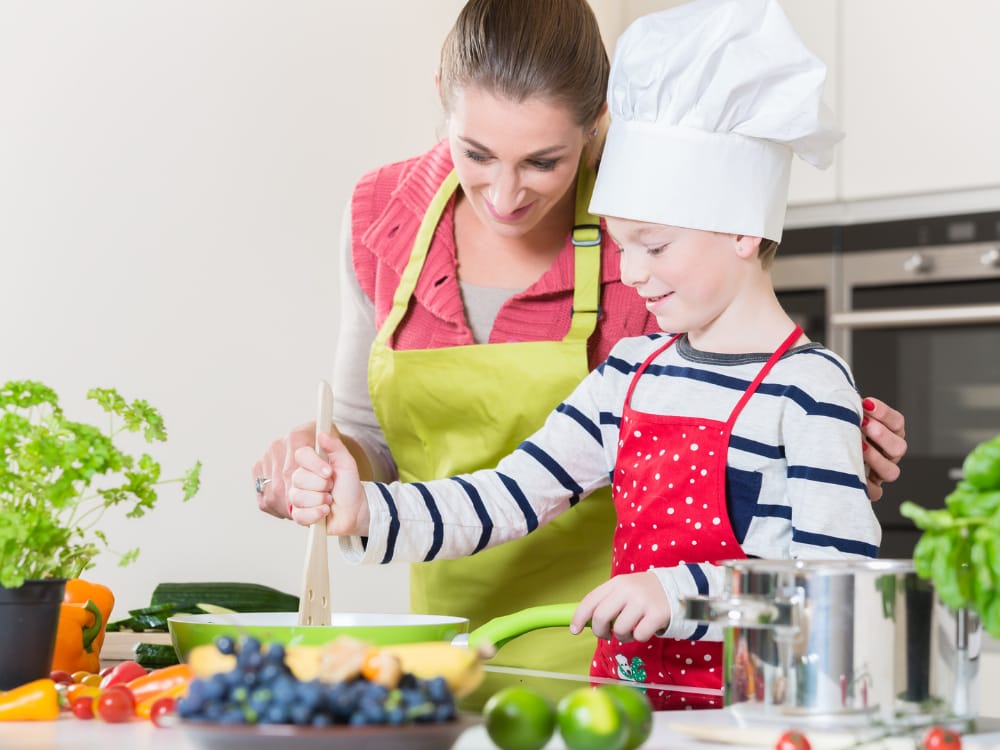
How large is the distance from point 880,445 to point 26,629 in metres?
0.79

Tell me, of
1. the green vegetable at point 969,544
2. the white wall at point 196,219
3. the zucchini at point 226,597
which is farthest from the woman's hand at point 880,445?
the white wall at point 196,219

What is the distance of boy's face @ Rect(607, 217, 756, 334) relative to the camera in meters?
1.17

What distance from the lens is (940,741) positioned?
634 mm

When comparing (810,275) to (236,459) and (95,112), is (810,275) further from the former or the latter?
(95,112)

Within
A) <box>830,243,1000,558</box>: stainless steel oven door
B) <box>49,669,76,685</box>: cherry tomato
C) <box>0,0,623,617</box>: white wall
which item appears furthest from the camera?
<box>830,243,1000,558</box>: stainless steel oven door

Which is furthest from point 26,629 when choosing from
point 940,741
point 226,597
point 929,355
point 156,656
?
point 929,355

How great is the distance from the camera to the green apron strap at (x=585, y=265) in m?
1.50

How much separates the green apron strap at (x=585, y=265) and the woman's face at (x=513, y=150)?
0.09m

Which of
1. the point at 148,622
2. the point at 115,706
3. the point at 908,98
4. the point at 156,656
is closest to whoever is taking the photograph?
the point at 115,706

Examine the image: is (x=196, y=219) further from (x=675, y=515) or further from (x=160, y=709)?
(x=160, y=709)

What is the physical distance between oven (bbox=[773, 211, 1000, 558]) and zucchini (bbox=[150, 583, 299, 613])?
137 cm

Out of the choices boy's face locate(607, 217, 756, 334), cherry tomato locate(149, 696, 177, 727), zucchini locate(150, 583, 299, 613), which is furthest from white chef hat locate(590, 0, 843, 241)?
zucchini locate(150, 583, 299, 613)

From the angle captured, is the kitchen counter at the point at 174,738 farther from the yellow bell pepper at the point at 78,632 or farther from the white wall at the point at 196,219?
the white wall at the point at 196,219

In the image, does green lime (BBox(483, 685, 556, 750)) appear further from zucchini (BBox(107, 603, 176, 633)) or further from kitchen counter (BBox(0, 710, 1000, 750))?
zucchini (BBox(107, 603, 176, 633))
